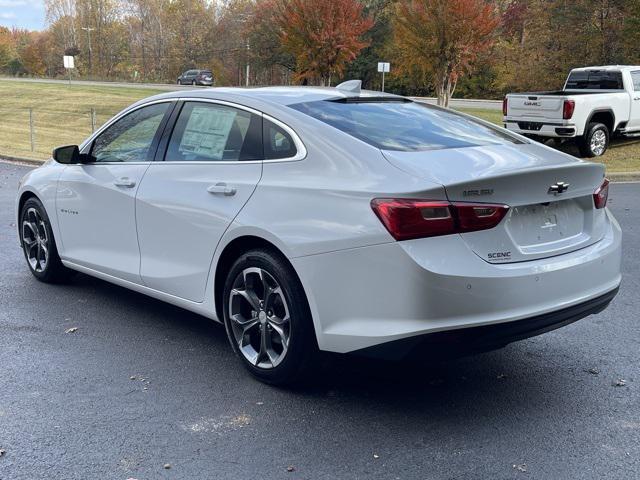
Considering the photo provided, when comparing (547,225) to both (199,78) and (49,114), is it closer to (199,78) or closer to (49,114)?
(49,114)

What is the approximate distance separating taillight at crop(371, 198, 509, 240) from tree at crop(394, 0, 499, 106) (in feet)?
69.8

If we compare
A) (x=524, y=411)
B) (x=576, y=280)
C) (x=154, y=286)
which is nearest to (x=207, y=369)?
(x=154, y=286)

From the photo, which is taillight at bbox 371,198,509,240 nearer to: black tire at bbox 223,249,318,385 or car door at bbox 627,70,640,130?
black tire at bbox 223,249,318,385

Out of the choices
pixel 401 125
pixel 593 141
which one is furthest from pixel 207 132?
pixel 593 141

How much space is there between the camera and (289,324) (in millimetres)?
3916

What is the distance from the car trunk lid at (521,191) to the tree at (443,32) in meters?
20.5

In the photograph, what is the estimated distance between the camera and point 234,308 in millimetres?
4285

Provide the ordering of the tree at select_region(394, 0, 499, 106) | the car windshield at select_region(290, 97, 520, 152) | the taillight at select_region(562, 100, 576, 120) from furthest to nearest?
1. the tree at select_region(394, 0, 499, 106)
2. the taillight at select_region(562, 100, 576, 120)
3. the car windshield at select_region(290, 97, 520, 152)

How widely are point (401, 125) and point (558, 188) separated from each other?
1.00m

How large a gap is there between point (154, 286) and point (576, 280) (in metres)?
2.64

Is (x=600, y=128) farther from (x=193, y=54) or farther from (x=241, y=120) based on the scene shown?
(x=193, y=54)

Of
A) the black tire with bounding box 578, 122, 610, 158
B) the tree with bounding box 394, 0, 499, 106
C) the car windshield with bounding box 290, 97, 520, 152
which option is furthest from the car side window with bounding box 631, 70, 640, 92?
the car windshield with bounding box 290, 97, 520, 152

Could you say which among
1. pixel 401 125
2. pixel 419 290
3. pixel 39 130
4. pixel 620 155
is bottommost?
pixel 39 130

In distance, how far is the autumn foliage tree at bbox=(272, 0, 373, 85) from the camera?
2939 centimetres
